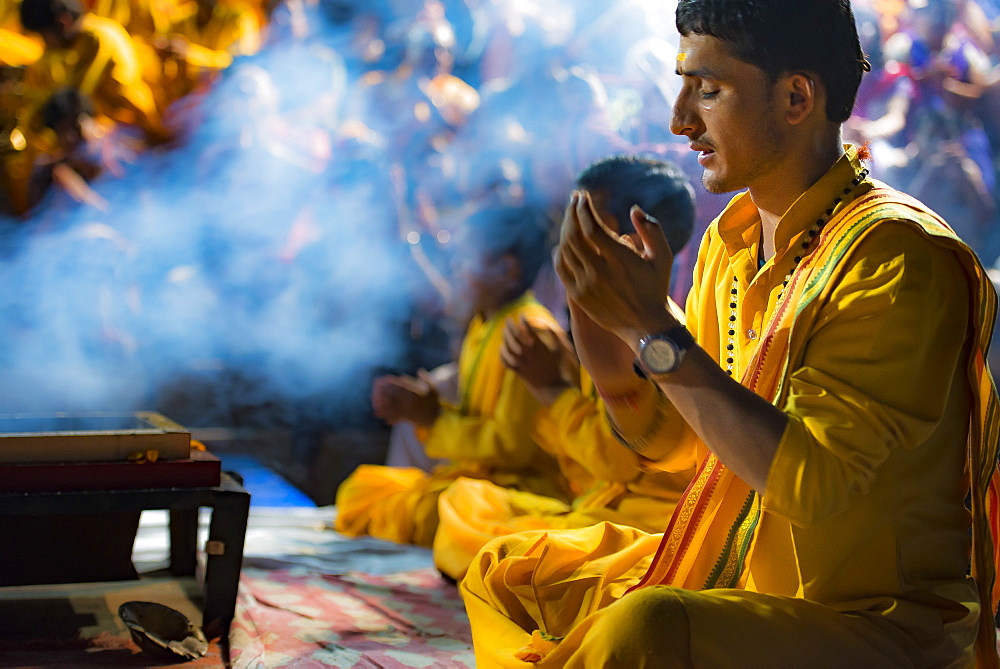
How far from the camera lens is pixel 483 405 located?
4.07 m

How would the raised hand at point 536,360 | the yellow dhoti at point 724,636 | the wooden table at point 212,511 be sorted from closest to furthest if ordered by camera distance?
the yellow dhoti at point 724,636
the wooden table at point 212,511
the raised hand at point 536,360

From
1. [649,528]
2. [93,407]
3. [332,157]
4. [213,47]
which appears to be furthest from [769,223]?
[213,47]

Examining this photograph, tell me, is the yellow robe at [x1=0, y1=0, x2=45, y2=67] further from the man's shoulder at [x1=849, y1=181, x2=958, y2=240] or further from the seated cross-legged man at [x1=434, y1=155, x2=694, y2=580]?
the man's shoulder at [x1=849, y1=181, x2=958, y2=240]

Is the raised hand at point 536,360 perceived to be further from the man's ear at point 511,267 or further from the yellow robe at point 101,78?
the yellow robe at point 101,78

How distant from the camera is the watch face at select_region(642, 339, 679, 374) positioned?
1.40 m

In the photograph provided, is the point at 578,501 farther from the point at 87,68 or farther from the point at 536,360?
the point at 87,68

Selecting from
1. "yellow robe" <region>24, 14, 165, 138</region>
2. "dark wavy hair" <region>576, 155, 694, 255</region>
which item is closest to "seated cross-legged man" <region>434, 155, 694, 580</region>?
"dark wavy hair" <region>576, 155, 694, 255</region>

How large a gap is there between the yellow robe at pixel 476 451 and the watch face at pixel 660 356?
7.39 feet

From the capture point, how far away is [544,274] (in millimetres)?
Answer: 5879

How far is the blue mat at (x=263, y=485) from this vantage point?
532 centimetres

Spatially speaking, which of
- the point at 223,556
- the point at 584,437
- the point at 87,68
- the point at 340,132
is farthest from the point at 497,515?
the point at 87,68

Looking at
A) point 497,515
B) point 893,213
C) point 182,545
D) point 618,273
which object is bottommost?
point 182,545

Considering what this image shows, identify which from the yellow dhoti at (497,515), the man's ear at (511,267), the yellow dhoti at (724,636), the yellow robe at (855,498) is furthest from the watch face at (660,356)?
the man's ear at (511,267)

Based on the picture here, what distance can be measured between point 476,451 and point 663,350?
2568mm
